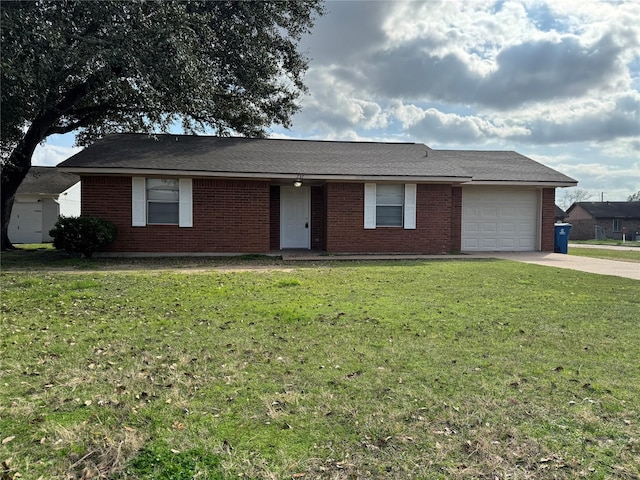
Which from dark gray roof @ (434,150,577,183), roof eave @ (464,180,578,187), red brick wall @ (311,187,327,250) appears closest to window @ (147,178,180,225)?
red brick wall @ (311,187,327,250)

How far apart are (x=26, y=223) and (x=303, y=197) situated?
1717cm

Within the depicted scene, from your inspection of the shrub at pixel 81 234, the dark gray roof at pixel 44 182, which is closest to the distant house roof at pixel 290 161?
the shrub at pixel 81 234

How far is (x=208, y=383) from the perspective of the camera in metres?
3.48

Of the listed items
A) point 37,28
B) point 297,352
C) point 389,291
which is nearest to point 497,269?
point 389,291

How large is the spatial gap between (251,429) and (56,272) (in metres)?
8.96

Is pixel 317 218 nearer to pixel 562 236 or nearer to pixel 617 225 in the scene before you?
pixel 562 236

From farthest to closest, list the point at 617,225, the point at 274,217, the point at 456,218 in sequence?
the point at 617,225, the point at 456,218, the point at 274,217

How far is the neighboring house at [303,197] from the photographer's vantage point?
13102mm

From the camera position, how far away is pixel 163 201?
13.4 meters

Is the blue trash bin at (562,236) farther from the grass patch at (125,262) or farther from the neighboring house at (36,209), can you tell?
the neighboring house at (36,209)

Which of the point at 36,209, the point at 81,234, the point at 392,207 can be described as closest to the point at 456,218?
the point at 392,207

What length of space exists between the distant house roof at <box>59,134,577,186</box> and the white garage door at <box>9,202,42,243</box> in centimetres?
1121

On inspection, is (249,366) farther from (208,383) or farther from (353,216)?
(353,216)

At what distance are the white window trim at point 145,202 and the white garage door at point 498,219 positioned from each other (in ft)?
33.1
